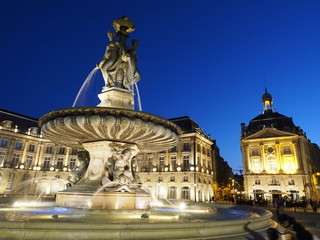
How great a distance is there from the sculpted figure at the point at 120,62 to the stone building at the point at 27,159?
35884 mm

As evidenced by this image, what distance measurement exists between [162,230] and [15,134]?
157ft

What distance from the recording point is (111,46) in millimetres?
10227

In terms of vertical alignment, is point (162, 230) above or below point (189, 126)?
below

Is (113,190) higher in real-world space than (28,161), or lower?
lower

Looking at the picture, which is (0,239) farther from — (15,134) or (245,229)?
(15,134)

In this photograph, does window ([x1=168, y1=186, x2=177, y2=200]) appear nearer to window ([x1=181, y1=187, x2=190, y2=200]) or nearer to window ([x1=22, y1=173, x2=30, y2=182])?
window ([x1=181, y1=187, x2=190, y2=200])

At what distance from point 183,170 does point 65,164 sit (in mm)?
23908

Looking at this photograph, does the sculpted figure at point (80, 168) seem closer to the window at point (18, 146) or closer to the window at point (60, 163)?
the window at point (18, 146)

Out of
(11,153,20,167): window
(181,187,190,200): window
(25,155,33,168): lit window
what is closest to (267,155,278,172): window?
(181,187,190,200): window

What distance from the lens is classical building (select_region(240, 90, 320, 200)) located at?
1596 inches

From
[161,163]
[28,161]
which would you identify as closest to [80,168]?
[161,163]

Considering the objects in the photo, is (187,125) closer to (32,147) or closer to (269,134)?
(269,134)

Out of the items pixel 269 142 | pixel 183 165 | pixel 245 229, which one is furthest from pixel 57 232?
pixel 269 142

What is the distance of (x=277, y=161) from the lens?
43.2m
